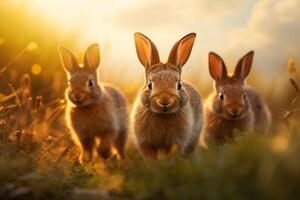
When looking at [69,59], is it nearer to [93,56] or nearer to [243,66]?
[93,56]

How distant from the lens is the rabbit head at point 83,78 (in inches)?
314

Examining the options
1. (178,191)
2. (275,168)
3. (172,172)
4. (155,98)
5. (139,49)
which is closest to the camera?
(275,168)

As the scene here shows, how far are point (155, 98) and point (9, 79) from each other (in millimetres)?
4804

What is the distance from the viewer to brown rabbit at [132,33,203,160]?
242 inches

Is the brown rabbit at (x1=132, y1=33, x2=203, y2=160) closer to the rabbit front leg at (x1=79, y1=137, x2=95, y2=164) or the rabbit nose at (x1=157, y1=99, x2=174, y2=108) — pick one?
the rabbit nose at (x1=157, y1=99, x2=174, y2=108)

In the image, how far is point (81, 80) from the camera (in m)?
8.07

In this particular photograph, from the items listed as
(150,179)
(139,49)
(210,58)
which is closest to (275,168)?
(150,179)

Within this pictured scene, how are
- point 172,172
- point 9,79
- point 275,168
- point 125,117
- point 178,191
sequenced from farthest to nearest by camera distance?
point 9,79 < point 125,117 < point 172,172 < point 178,191 < point 275,168

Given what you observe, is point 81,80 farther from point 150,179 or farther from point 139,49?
point 150,179

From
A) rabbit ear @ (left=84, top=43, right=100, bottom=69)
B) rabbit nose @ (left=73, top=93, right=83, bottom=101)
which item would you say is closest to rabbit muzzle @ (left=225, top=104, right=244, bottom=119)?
rabbit nose @ (left=73, top=93, right=83, bottom=101)

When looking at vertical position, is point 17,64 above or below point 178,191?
above

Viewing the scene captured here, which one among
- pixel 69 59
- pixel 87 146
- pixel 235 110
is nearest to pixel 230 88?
pixel 235 110

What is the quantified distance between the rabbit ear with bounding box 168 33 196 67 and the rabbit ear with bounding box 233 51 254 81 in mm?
1319

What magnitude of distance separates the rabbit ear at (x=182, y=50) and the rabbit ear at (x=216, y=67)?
1.20m
